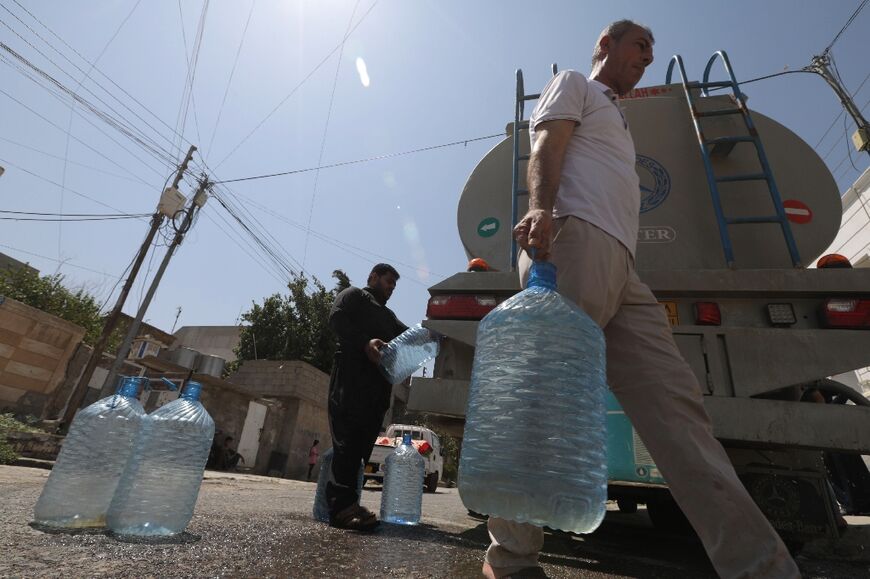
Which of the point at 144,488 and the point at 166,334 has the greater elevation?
the point at 166,334

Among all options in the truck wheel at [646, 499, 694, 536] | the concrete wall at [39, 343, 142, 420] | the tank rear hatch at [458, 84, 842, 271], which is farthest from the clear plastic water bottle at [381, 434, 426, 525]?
the concrete wall at [39, 343, 142, 420]

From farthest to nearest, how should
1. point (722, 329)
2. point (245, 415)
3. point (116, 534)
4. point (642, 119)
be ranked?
point (245, 415) < point (642, 119) < point (722, 329) < point (116, 534)

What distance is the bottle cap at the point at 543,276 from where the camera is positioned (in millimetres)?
1175

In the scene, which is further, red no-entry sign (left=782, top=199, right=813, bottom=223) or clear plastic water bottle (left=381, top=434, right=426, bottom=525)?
clear plastic water bottle (left=381, top=434, right=426, bottom=525)

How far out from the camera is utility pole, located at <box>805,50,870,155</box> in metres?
10.3

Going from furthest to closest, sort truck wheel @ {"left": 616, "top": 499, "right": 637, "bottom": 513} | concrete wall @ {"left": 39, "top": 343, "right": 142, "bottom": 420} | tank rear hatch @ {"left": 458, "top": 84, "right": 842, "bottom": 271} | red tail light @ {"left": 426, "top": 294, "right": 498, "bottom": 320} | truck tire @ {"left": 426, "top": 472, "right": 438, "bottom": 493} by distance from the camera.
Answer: truck tire @ {"left": 426, "top": 472, "right": 438, "bottom": 493}
concrete wall @ {"left": 39, "top": 343, "right": 142, "bottom": 420}
truck wheel @ {"left": 616, "top": 499, "right": 637, "bottom": 513}
tank rear hatch @ {"left": 458, "top": 84, "right": 842, "bottom": 271}
red tail light @ {"left": 426, "top": 294, "right": 498, "bottom": 320}

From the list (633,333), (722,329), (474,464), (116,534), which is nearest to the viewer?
(474,464)

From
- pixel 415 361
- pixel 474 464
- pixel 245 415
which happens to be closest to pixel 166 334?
pixel 245 415

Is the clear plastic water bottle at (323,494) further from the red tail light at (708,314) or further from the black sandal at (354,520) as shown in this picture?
the red tail light at (708,314)

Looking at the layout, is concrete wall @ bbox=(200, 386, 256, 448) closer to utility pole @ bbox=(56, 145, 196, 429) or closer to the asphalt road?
utility pole @ bbox=(56, 145, 196, 429)

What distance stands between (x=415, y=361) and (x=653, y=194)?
6.12ft

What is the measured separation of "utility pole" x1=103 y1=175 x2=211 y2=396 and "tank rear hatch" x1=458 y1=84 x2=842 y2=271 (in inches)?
458

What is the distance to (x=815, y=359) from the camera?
6.15 feet

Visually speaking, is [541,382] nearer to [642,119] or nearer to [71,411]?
[642,119]
